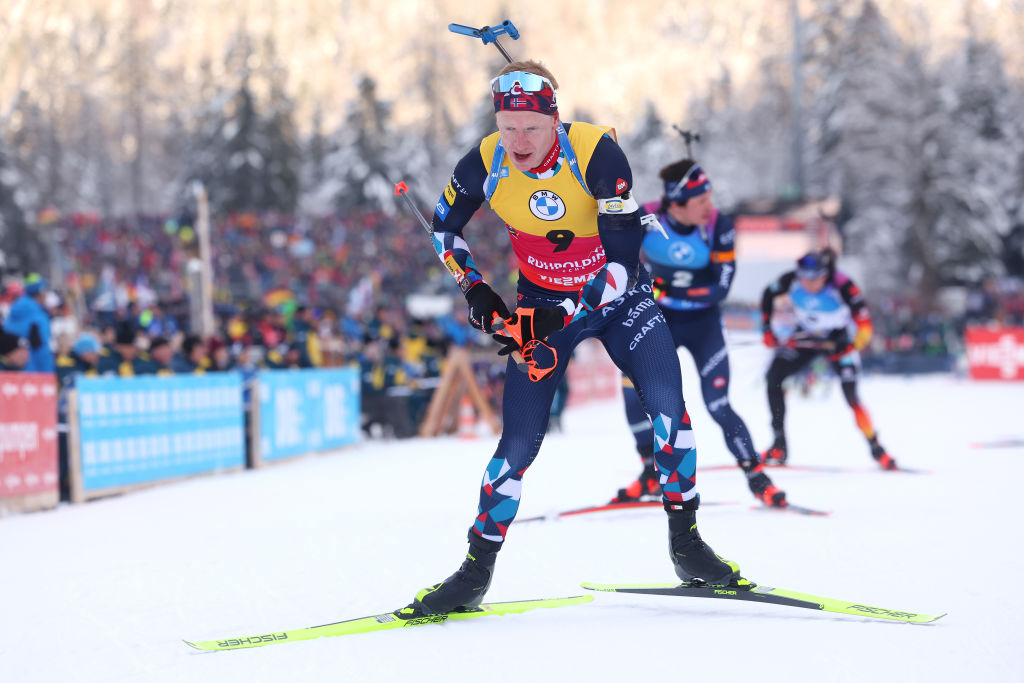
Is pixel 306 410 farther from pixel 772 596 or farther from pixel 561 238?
pixel 772 596

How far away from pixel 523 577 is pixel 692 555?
3.43 feet

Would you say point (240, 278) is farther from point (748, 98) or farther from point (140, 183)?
point (748, 98)

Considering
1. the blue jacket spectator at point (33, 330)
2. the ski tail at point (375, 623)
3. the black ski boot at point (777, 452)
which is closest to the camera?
the ski tail at point (375, 623)

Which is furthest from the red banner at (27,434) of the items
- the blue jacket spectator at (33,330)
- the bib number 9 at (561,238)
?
the bib number 9 at (561,238)

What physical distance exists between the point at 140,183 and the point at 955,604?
7080 centimetres

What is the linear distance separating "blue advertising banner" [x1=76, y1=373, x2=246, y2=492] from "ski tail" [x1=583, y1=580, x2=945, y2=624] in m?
5.95

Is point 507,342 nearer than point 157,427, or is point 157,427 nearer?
point 507,342

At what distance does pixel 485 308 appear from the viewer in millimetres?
3854

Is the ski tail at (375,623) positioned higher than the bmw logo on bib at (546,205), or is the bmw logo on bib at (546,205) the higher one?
the bmw logo on bib at (546,205)

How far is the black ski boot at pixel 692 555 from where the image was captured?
3986mm

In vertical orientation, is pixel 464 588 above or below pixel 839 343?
below

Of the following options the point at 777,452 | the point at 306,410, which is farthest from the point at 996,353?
the point at 306,410

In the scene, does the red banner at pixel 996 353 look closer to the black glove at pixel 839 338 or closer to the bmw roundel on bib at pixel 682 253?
the black glove at pixel 839 338

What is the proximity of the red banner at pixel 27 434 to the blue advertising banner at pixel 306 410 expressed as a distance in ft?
10.4
